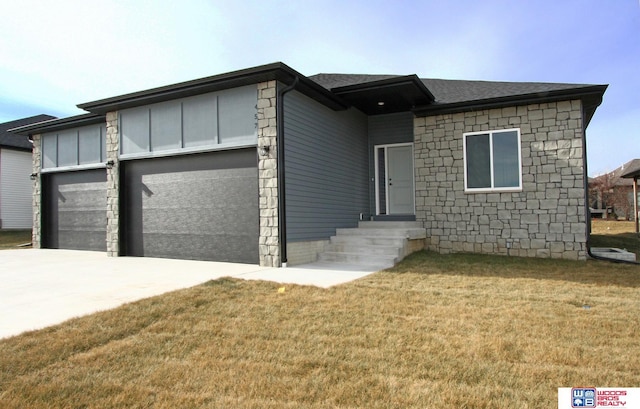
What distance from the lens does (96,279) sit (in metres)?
6.24

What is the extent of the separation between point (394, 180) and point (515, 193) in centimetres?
313

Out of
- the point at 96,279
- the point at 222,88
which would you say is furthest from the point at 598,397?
the point at 222,88

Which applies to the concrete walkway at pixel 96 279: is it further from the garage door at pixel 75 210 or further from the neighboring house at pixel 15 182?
the neighboring house at pixel 15 182

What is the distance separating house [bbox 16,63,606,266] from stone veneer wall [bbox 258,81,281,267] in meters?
0.03

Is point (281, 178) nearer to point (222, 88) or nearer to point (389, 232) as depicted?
point (222, 88)

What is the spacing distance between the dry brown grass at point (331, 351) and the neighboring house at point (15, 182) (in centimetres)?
1840

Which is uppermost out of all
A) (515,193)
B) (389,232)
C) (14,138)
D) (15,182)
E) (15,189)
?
(14,138)

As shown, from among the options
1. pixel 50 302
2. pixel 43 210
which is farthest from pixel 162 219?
pixel 43 210

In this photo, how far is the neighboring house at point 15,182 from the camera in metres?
18.0

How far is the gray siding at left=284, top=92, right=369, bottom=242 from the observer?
7.91 meters

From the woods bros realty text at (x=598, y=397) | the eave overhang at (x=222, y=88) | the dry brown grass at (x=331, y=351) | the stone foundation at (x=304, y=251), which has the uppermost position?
the eave overhang at (x=222, y=88)

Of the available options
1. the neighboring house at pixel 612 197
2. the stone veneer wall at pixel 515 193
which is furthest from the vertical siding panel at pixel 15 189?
the neighboring house at pixel 612 197

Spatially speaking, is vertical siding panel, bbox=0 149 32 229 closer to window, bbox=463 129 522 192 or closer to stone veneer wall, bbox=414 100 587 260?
stone veneer wall, bbox=414 100 587 260

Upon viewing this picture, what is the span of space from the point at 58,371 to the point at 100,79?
14098 mm
